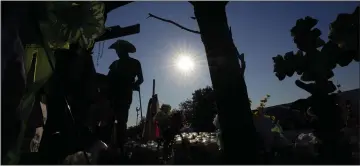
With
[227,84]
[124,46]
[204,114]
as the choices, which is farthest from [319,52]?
[204,114]

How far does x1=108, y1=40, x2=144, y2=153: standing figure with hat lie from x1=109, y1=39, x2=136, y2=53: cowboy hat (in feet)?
0.04

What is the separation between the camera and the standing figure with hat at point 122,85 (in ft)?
11.3

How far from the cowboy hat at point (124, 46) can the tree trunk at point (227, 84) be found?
1.44 meters

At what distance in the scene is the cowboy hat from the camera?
3.77 m

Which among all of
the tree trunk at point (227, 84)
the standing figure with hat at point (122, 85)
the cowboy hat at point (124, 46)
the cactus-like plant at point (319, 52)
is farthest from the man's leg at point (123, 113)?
the cactus-like plant at point (319, 52)

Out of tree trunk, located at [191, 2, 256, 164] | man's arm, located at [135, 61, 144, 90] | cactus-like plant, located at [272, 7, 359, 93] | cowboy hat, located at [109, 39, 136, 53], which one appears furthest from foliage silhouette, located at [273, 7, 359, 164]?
cowboy hat, located at [109, 39, 136, 53]

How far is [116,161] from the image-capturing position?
210 cm

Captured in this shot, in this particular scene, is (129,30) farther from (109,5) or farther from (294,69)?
(294,69)

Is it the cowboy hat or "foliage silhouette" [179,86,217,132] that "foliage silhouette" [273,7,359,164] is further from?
the cowboy hat

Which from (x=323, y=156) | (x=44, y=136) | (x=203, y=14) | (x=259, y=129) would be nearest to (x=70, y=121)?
(x=44, y=136)

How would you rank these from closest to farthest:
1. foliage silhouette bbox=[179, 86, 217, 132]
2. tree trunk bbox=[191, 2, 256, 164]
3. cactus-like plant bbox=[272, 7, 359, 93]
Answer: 1. cactus-like plant bbox=[272, 7, 359, 93]
2. tree trunk bbox=[191, 2, 256, 164]
3. foliage silhouette bbox=[179, 86, 217, 132]

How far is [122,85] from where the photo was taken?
138 inches

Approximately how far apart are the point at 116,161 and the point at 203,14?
129cm

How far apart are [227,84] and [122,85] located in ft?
4.97
